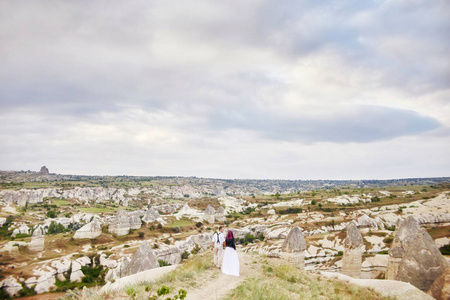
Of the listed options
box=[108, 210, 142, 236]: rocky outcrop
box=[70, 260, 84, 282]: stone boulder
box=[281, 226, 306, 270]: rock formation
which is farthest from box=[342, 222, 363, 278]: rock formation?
box=[108, 210, 142, 236]: rocky outcrop

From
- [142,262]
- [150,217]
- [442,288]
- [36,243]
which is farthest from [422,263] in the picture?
[150,217]

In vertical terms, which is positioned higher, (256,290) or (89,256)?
(256,290)

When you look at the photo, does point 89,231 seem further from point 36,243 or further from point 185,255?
point 185,255

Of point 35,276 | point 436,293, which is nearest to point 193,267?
point 436,293

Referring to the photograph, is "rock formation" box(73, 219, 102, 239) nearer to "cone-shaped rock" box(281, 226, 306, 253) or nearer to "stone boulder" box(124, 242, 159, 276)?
"stone boulder" box(124, 242, 159, 276)

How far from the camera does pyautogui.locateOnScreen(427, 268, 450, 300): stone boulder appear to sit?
13.3 m

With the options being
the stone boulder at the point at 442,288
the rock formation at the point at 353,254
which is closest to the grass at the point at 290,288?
the stone boulder at the point at 442,288

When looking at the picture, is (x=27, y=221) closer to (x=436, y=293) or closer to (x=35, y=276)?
(x=35, y=276)

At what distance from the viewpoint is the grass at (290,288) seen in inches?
378

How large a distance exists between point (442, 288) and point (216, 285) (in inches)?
474

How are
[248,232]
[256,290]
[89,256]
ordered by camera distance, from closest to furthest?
[256,290]
[89,256]
[248,232]

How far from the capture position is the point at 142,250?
21359 millimetres

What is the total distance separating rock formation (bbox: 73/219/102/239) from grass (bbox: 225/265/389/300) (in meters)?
45.5

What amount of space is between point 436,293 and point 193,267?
1301 cm
